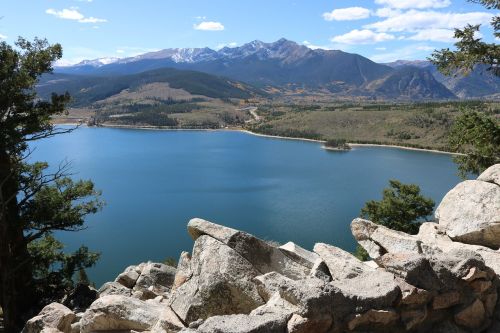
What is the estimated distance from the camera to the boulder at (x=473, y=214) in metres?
11.5

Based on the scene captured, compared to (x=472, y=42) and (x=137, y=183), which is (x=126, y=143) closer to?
(x=137, y=183)

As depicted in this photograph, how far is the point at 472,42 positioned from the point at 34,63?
1403 cm

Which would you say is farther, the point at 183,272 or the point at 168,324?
the point at 183,272

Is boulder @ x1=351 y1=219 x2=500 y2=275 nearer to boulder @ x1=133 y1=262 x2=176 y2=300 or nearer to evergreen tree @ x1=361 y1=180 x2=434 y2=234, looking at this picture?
boulder @ x1=133 y1=262 x2=176 y2=300

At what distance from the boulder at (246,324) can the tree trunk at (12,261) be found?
9.01m

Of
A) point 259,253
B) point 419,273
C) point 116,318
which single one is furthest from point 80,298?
point 419,273

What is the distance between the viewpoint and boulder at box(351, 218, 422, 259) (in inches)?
410

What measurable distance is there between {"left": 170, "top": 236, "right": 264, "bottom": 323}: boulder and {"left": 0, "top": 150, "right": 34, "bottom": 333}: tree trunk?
6.85 metres

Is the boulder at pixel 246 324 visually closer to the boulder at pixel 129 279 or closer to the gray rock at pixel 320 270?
the gray rock at pixel 320 270

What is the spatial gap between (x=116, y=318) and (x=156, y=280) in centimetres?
590

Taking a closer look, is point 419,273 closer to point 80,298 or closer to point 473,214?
point 473,214

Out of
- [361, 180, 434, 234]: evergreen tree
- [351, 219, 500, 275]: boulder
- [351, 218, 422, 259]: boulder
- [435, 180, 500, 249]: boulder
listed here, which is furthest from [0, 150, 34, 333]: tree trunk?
[361, 180, 434, 234]: evergreen tree

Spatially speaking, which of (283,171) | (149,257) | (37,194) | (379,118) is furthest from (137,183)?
(379,118)

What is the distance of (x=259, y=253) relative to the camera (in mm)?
10414
